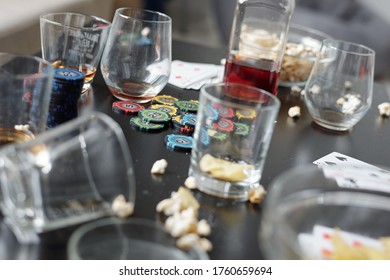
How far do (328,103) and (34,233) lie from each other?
704 millimetres

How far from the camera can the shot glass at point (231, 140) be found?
2.65ft

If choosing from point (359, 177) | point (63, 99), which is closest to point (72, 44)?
point (63, 99)

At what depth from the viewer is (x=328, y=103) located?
1.18 metres

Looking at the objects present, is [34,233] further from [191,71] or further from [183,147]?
[191,71]

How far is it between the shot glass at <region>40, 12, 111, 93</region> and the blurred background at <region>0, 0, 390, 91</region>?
3.21ft

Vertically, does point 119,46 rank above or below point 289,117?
above

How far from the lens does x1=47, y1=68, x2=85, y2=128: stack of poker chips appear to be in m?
0.90

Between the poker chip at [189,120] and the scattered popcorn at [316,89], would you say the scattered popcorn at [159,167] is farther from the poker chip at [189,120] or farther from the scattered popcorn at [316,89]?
the scattered popcorn at [316,89]

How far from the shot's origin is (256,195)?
813 mm

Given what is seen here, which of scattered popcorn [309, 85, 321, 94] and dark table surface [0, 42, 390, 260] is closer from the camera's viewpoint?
dark table surface [0, 42, 390, 260]

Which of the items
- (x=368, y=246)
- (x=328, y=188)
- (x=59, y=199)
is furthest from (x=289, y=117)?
(x=59, y=199)

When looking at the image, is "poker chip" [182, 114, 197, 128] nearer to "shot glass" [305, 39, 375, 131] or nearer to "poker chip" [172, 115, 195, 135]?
"poker chip" [172, 115, 195, 135]

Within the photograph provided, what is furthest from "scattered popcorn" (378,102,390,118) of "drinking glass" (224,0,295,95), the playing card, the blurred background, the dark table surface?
the blurred background

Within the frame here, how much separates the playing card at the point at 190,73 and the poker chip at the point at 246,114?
1.53 ft
